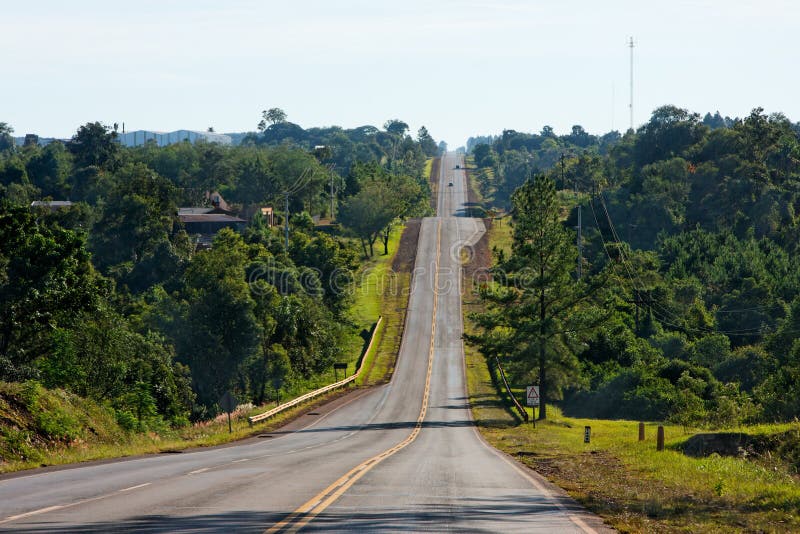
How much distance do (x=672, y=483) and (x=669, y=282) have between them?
84.9 meters

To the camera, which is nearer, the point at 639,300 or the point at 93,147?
the point at 639,300

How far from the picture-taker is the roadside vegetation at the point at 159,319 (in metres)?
34.0

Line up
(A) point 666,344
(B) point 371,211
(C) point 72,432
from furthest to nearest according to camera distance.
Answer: (B) point 371,211, (A) point 666,344, (C) point 72,432

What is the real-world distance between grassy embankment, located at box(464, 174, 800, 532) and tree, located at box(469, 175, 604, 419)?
59.2 ft

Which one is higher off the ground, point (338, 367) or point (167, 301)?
point (167, 301)

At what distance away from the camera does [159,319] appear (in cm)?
6512

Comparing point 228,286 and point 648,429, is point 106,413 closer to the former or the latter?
point 648,429

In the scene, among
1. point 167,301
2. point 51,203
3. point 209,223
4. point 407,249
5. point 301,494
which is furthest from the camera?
point 51,203

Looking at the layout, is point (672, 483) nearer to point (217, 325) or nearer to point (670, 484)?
point (670, 484)

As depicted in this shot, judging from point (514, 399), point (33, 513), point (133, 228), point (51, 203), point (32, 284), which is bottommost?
point (514, 399)

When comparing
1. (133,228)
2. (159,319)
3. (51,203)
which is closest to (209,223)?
(133,228)

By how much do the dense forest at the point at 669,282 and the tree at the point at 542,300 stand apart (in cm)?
9

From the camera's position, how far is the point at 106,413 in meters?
35.2

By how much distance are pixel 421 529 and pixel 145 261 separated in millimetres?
93655
